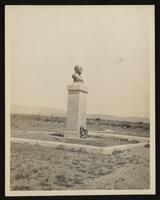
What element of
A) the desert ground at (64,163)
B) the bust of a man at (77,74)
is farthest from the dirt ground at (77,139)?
the bust of a man at (77,74)

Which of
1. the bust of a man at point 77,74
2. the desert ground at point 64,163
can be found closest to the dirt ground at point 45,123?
the desert ground at point 64,163

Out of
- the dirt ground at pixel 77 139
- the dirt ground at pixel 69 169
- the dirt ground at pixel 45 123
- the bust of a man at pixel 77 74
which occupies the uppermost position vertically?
the bust of a man at pixel 77 74

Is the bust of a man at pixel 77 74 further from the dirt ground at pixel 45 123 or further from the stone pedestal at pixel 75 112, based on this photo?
the dirt ground at pixel 45 123

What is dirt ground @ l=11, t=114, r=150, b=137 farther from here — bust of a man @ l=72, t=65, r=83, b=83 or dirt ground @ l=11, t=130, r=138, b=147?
bust of a man @ l=72, t=65, r=83, b=83

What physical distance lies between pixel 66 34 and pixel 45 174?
0.43 m

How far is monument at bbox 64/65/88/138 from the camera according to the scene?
106 cm

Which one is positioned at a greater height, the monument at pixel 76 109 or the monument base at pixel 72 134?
the monument at pixel 76 109

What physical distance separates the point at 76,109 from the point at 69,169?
183mm

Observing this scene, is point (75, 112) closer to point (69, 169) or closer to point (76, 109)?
point (76, 109)

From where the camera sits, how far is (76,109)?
106 cm

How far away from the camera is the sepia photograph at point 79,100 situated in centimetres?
105
